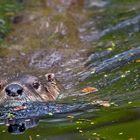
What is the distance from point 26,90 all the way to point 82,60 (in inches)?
127

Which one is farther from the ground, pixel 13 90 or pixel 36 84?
pixel 36 84

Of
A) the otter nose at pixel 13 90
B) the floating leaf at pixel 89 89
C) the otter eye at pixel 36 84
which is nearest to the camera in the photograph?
the otter nose at pixel 13 90

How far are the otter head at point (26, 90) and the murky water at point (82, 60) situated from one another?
0.72 feet

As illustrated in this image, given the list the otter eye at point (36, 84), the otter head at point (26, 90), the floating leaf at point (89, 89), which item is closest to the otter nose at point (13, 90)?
the otter head at point (26, 90)

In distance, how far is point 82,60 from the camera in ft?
37.8

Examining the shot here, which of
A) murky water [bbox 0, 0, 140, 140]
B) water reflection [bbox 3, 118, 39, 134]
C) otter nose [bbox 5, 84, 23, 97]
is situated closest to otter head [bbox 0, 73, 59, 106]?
otter nose [bbox 5, 84, 23, 97]

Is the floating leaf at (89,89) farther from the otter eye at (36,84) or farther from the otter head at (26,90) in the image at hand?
the otter eye at (36,84)

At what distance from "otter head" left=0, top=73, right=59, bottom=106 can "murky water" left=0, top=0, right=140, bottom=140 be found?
22 cm

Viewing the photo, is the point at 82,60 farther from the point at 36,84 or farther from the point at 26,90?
the point at 26,90

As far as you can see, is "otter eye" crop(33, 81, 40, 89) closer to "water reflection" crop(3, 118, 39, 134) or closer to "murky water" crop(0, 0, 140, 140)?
"murky water" crop(0, 0, 140, 140)

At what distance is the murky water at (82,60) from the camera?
7.40 metres

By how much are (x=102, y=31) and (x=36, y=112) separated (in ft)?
17.5

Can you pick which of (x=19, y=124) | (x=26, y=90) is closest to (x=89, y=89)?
(x=26, y=90)

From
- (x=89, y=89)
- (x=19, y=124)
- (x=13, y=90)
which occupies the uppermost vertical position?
(x=89, y=89)
